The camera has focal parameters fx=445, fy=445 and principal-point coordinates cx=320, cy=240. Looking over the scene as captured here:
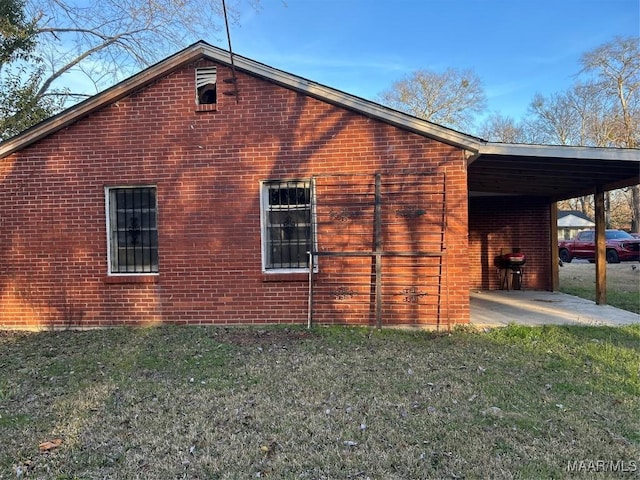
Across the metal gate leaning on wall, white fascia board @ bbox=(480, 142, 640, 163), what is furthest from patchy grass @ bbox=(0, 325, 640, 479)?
white fascia board @ bbox=(480, 142, 640, 163)

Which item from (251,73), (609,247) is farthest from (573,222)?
(251,73)

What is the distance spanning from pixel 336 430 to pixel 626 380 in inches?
127

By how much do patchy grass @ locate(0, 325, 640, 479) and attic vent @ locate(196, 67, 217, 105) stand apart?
4.08 meters

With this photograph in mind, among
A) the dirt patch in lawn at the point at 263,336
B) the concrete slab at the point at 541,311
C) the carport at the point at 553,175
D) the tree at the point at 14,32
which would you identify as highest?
the tree at the point at 14,32

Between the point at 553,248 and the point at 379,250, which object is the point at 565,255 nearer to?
the point at 553,248

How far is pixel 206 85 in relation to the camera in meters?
7.64

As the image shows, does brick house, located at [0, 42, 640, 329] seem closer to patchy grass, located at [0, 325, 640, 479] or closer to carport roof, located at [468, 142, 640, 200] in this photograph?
carport roof, located at [468, 142, 640, 200]

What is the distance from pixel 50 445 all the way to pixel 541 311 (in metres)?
8.28

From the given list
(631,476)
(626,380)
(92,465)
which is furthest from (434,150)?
(92,465)

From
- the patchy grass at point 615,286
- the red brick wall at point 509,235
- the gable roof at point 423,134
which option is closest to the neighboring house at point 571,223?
the patchy grass at point 615,286

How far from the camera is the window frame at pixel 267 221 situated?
24.4 feet

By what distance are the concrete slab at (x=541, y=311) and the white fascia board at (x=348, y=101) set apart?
3058 mm

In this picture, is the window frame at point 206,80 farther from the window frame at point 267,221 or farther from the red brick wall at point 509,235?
the red brick wall at point 509,235

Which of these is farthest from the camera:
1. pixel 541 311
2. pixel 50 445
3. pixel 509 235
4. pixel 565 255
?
pixel 565 255
